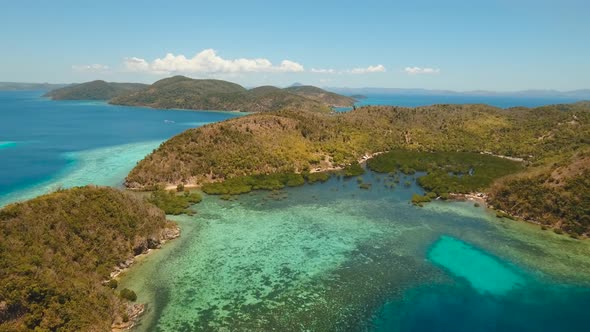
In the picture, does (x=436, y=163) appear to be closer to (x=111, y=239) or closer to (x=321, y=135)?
(x=321, y=135)

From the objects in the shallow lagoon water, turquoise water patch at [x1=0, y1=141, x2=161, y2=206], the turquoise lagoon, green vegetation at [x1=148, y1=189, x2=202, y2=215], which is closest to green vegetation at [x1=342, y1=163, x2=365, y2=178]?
the shallow lagoon water

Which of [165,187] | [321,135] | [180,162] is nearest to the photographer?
[165,187]

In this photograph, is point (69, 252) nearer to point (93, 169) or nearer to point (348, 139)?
point (93, 169)

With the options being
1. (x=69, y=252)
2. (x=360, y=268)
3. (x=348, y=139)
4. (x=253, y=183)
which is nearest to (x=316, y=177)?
(x=253, y=183)

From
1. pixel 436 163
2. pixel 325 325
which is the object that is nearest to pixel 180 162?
pixel 325 325

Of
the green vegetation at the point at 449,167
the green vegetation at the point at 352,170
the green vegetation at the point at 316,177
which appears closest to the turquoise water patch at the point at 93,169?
the green vegetation at the point at 316,177

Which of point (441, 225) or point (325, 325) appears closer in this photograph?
point (325, 325)

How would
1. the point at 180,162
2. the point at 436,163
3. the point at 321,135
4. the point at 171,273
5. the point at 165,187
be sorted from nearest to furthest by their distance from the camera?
the point at 171,273 → the point at 165,187 → the point at 180,162 → the point at 436,163 → the point at 321,135

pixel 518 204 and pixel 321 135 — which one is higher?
pixel 321 135
